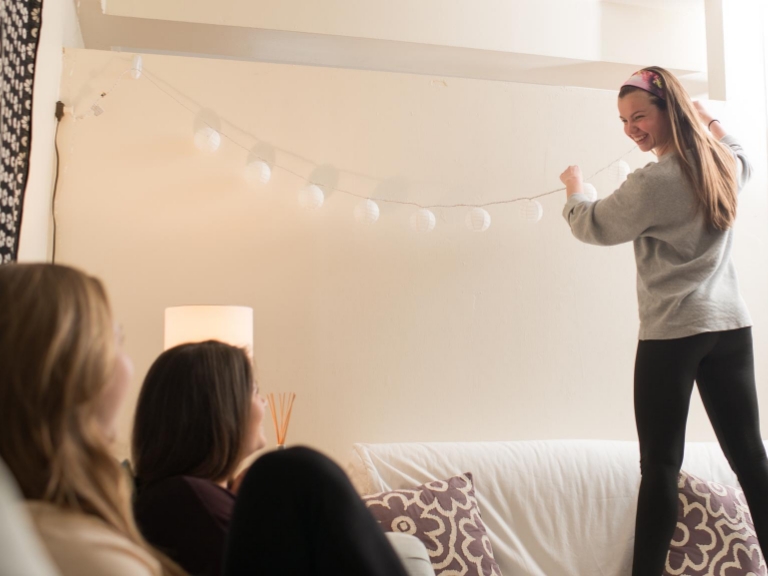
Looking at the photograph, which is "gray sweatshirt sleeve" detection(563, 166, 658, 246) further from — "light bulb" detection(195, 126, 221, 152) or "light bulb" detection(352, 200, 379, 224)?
"light bulb" detection(195, 126, 221, 152)

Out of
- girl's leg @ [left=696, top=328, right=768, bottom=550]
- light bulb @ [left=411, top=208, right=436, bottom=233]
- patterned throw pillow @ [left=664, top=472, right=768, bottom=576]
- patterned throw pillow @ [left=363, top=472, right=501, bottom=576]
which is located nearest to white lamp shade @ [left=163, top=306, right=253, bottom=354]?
patterned throw pillow @ [left=363, top=472, right=501, bottom=576]

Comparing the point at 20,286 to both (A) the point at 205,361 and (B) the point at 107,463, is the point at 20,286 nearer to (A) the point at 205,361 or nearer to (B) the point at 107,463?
(B) the point at 107,463

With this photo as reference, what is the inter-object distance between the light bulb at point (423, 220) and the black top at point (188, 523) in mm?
1671

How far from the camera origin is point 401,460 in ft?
7.84

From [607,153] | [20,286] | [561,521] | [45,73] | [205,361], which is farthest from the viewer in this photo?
[607,153]

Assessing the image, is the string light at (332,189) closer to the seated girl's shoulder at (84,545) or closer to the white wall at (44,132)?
the white wall at (44,132)

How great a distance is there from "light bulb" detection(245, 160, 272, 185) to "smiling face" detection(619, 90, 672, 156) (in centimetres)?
116

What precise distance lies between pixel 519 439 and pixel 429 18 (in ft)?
5.63

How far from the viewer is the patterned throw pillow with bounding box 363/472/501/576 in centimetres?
208

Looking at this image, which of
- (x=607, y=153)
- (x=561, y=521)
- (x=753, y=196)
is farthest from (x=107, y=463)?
(x=753, y=196)

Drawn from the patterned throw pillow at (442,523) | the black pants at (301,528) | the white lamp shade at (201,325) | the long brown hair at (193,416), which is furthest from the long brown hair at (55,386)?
the patterned throw pillow at (442,523)

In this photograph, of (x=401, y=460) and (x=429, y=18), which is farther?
(x=429, y=18)

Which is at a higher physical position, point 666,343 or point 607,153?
point 607,153

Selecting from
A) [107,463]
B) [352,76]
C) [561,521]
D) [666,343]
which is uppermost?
[352,76]
